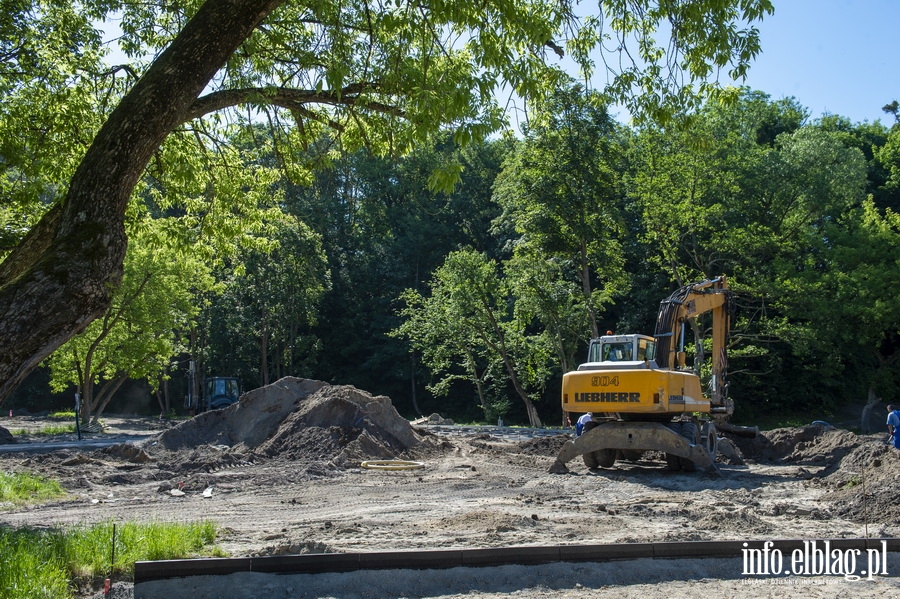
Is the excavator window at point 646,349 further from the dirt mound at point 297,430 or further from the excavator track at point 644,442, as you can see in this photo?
the dirt mound at point 297,430

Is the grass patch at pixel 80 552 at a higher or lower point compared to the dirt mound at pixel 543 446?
higher

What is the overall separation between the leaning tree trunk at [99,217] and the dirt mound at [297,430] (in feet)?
36.7

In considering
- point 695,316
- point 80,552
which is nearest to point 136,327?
point 695,316

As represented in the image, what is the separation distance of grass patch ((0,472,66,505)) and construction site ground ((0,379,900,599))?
1.28 ft

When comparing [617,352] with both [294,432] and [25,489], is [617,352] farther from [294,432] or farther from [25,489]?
[25,489]

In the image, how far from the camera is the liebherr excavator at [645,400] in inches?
573

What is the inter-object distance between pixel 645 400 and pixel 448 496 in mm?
4239

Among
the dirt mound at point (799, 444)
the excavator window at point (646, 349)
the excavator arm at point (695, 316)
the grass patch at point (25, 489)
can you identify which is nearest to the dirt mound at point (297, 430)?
the grass patch at point (25, 489)

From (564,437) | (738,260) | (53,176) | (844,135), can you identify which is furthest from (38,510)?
(844,135)

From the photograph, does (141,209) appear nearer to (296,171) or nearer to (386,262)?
(296,171)

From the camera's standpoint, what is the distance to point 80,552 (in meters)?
6.94

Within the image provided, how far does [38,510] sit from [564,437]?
554 inches

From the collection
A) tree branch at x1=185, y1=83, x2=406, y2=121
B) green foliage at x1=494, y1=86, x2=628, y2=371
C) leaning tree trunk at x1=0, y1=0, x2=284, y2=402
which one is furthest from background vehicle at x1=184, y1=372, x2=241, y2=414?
leaning tree trunk at x1=0, y1=0, x2=284, y2=402

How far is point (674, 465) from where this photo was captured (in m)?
15.7
